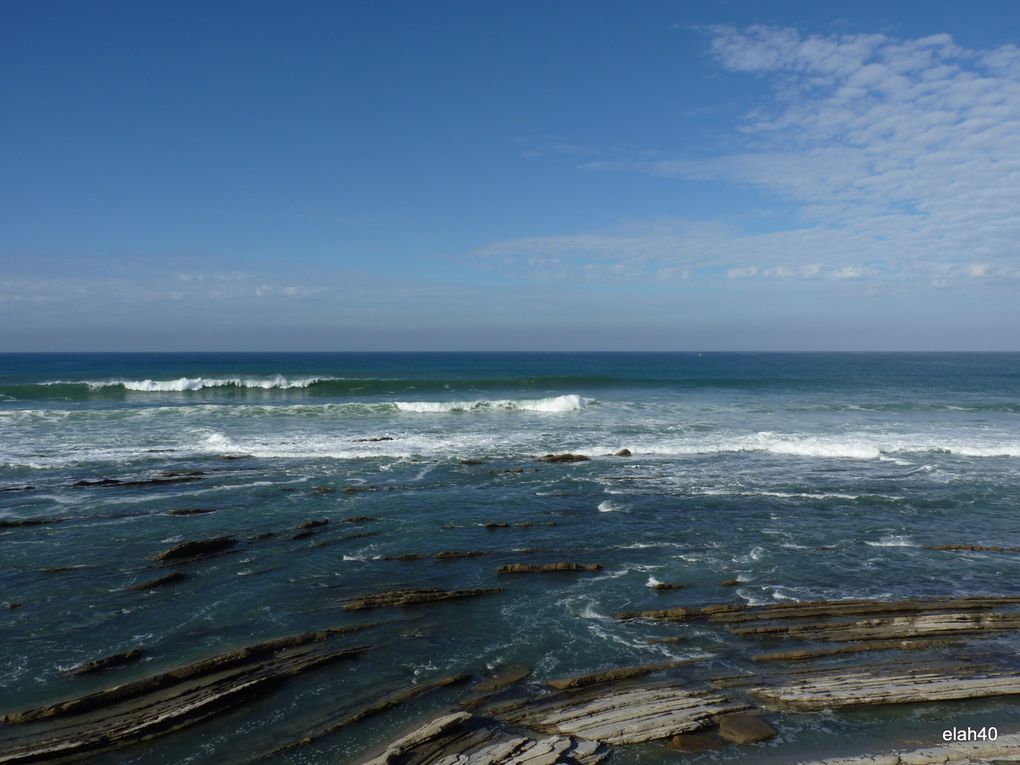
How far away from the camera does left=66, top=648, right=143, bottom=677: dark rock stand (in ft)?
26.5

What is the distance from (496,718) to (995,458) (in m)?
24.3

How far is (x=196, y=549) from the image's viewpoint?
41.2 ft

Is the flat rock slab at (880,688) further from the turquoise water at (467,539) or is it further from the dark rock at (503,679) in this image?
the dark rock at (503,679)

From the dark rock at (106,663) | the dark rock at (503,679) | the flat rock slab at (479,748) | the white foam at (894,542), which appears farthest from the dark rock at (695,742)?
the white foam at (894,542)

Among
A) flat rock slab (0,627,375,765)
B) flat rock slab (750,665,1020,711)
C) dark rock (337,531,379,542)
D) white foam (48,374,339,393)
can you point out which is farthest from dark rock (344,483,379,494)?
white foam (48,374,339,393)

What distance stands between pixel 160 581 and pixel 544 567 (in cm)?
725

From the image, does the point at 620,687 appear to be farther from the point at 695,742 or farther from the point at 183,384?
the point at 183,384

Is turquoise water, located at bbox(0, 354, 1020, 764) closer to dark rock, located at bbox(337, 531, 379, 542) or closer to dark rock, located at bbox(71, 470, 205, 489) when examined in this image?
dark rock, located at bbox(337, 531, 379, 542)

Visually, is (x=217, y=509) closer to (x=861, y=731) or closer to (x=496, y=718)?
(x=496, y=718)

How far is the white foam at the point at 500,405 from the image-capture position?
126ft

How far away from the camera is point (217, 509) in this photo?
15.7m

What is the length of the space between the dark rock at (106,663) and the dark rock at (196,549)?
397 cm

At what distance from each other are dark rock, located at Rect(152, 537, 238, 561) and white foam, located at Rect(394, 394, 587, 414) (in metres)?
24.7

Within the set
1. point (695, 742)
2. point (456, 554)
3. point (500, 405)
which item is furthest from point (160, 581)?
point (500, 405)
